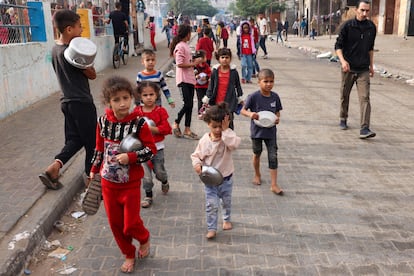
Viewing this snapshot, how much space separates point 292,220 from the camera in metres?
4.01

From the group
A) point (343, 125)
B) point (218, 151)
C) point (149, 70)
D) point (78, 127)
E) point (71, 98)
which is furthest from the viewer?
point (343, 125)

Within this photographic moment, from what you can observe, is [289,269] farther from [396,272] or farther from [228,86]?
[228,86]

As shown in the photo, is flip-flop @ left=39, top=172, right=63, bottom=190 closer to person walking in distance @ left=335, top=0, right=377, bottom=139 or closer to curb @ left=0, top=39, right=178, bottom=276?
curb @ left=0, top=39, right=178, bottom=276

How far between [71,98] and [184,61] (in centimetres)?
262

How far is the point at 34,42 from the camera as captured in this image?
9.11 meters

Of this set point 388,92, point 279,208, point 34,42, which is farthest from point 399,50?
point 279,208

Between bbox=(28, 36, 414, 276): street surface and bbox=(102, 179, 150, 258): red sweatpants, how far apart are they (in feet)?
1.08

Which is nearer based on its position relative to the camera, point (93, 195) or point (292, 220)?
point (93, 195)

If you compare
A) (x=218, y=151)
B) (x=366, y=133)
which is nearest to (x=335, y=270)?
(x=218, y=151)

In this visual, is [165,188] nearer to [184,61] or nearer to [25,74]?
[184,61]

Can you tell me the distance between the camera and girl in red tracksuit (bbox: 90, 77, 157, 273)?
117 inches

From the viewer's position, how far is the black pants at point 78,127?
14.5ft

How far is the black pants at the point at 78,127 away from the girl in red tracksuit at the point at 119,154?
4.54ft

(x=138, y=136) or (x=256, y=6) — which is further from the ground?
(x=256, y=6)
